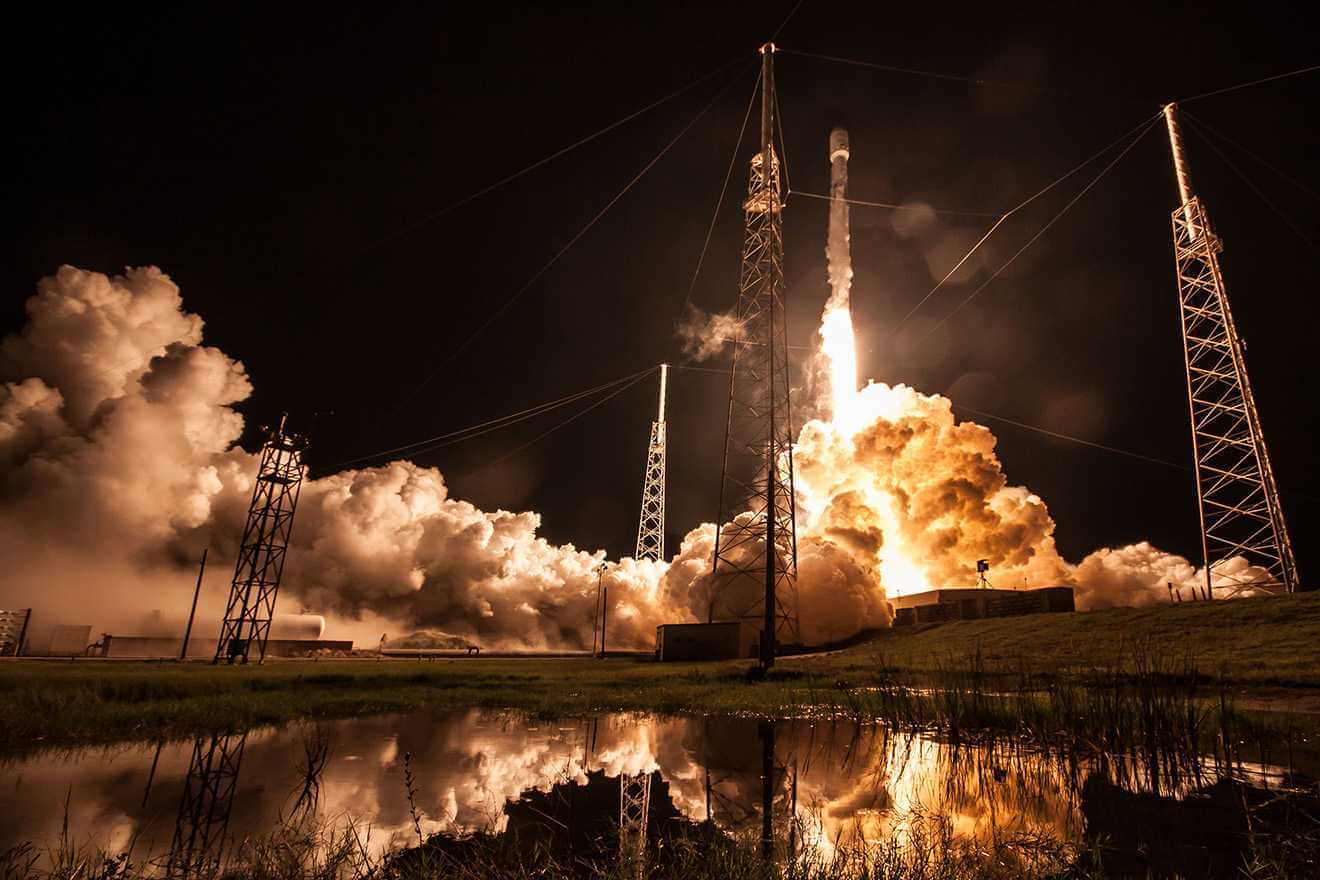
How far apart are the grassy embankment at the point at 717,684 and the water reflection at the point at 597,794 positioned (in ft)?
5.97

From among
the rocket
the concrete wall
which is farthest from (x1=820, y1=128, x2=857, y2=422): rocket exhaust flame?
the concrete wall

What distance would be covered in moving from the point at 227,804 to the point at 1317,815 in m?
8.15

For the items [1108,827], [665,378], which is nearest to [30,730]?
[1108,827]

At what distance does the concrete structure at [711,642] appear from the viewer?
40.8 metres

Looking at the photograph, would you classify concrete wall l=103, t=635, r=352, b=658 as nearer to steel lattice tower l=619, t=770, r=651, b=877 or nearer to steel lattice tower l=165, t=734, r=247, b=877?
steel lattice tower l=165, t=734, r=247, b=877

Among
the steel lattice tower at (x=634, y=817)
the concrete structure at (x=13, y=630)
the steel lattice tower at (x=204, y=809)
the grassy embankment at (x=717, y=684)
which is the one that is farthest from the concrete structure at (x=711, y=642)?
the concrete structure at (x=13, y=630)

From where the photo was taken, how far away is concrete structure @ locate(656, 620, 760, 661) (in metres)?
40.8

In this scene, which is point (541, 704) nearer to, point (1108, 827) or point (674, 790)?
point (674, 790)

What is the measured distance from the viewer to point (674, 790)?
225 inches

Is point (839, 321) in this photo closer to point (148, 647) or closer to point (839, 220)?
point (839, 220)

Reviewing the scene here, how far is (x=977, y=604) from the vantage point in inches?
1874

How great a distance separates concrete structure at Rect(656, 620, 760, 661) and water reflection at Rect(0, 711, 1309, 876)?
3327cm

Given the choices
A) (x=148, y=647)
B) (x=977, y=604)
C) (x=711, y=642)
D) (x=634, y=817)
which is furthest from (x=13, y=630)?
(x=977, y=604)

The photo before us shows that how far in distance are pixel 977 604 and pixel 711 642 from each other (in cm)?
2031
